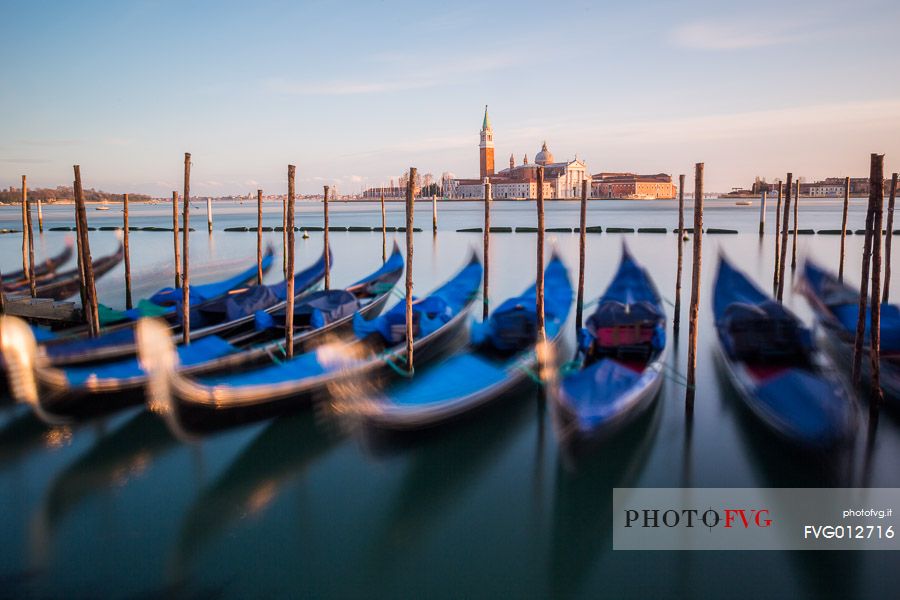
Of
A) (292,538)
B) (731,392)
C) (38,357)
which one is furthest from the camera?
(731,392)

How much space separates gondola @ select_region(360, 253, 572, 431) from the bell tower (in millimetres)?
73935

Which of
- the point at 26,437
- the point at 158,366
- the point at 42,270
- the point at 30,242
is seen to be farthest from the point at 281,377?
the point at 42,270

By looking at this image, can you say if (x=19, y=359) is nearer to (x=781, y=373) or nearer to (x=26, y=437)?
(x=26, y=437)

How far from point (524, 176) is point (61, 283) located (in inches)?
2855

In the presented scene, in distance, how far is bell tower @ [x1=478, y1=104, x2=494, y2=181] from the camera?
77375 millimetres

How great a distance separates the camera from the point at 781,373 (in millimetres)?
4219

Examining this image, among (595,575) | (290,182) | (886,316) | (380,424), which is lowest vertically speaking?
(595,575)

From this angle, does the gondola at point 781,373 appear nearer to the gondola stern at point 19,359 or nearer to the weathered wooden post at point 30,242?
the gondola stern at point 19,359

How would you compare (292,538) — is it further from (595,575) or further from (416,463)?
(595,575)

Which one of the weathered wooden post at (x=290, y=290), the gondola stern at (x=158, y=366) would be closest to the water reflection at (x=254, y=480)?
the gondola stern at (x=158, y=366)

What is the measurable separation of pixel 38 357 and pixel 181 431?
1.39 metres

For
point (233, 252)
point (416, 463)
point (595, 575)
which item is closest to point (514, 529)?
point (595, 575)

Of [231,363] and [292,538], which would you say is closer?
[292,538]

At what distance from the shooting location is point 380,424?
137 inches
